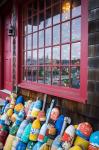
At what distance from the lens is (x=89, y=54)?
3.86 m

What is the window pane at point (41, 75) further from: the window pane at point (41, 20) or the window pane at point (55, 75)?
the window pane at point (41, 20)

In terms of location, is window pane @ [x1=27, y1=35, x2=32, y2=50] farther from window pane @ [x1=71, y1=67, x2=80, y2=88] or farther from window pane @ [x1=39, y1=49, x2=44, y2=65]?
window pane @ [x1=71, y1=67, x2=80, y2=88]

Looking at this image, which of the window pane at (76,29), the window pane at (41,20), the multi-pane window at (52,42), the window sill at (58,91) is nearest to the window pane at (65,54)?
the multi-pane window at (52,42)

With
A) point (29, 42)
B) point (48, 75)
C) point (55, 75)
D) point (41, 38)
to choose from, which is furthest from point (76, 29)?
point (29, 42)

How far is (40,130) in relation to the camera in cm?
452

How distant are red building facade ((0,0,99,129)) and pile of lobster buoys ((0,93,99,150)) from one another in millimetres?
250

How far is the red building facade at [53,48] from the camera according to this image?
13.4 feet

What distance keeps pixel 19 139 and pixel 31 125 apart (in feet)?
1.10

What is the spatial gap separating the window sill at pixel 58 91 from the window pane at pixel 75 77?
0.07m

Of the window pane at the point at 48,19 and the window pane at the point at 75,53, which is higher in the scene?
the window pane at the point at 48,19

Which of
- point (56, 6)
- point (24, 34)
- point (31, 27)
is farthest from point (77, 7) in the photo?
point (24, 34)

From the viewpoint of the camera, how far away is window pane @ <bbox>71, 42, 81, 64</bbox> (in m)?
4.38

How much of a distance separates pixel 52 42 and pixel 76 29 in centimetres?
81

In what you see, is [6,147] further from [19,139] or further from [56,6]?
[56,6]
